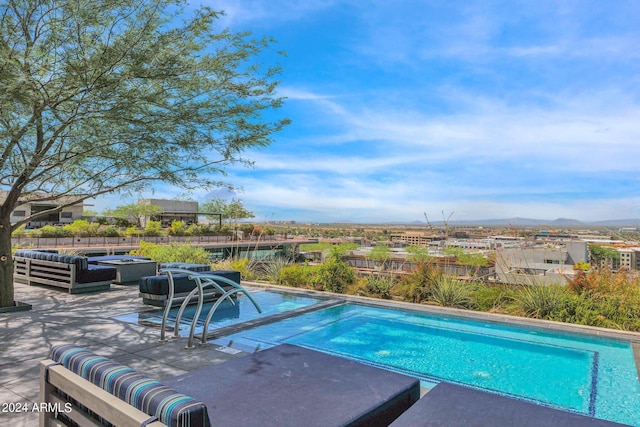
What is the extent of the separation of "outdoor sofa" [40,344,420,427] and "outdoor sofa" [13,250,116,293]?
603 centimetres

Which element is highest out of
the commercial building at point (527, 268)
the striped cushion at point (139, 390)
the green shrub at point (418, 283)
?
the striped cushion at point (139, 390)

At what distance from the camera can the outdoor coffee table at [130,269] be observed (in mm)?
8344

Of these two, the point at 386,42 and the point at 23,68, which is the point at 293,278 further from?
the point at 386,42

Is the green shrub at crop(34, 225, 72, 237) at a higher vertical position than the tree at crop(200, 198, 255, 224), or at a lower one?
lower

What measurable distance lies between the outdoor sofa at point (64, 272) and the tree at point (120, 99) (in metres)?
1.53

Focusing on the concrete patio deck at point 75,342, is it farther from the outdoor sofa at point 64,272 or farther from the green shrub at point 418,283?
the green shrub at point 418,283

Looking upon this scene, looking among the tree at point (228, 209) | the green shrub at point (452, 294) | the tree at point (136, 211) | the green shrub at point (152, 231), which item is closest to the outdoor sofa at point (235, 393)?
the green shrub at point (452, 294)

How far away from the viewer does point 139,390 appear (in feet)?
4.34

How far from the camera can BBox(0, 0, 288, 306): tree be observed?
4.30 metres

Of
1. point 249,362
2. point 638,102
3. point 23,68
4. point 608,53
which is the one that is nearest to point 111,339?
point 249,362

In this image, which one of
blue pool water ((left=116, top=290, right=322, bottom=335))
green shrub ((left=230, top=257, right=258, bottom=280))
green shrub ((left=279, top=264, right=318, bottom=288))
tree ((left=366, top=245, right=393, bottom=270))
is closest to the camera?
blue pool water ((left=116, top=290, right=322, bottom=335))

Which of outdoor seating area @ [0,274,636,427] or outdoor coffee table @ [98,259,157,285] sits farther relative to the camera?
outdoor coffee table @ [98,259,157,285]

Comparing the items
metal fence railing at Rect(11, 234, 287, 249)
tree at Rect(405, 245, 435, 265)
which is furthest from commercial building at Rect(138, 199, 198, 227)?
tree at Rect(405, 245, 435, 265)

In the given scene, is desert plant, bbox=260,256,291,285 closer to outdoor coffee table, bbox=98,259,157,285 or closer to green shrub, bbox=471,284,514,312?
outdoor coffee table, bbox=98,259,157,285
